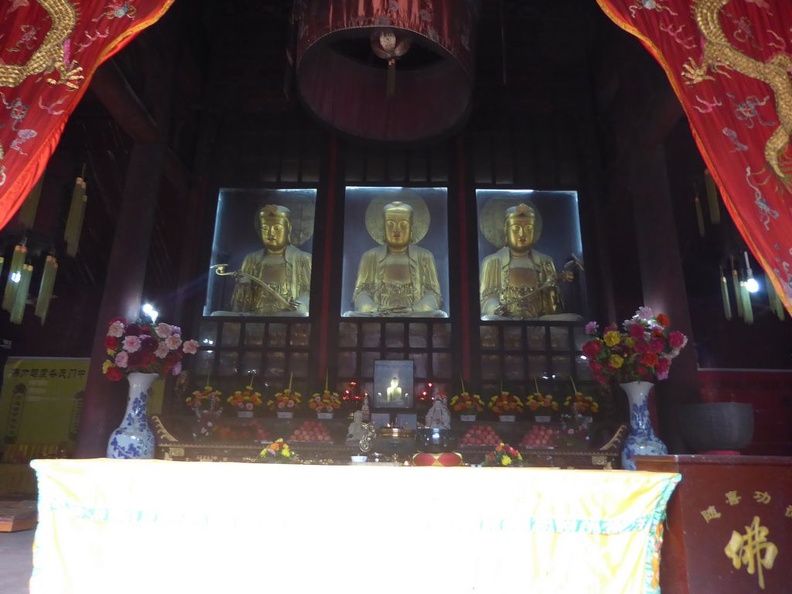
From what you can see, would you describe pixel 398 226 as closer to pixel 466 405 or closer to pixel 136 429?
pixel 466 405

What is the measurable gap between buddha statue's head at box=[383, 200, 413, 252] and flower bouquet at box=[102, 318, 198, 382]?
2.83 metres

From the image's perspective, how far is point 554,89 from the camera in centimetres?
634

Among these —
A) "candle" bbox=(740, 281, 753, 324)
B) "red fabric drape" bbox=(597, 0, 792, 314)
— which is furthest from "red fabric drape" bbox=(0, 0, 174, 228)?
"candle" bbox=(740, 281, 753, 324)

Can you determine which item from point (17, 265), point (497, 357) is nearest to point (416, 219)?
point (497, 357)

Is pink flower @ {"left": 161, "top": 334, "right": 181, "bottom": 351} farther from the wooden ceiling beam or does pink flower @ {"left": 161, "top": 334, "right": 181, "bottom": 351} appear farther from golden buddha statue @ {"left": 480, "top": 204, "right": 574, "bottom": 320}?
golden buddha statue @ {"left": 480, "top": 204, "right": 574, "bottom": 320}

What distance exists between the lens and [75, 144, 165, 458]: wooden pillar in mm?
3986

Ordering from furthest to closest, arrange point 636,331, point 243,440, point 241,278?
point 241,278
point 243,440
point 636,331

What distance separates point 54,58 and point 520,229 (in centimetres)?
460

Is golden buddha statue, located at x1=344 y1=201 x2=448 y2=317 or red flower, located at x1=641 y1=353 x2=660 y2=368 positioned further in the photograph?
golden buddha statue, located at x1=344 y1=201 x2=448 y2=317

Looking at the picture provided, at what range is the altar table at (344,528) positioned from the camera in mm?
1535

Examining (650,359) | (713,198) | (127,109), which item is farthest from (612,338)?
(127,109)

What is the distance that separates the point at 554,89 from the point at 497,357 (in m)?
3.28

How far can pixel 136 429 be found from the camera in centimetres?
363

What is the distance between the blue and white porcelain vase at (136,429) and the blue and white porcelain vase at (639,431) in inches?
126
